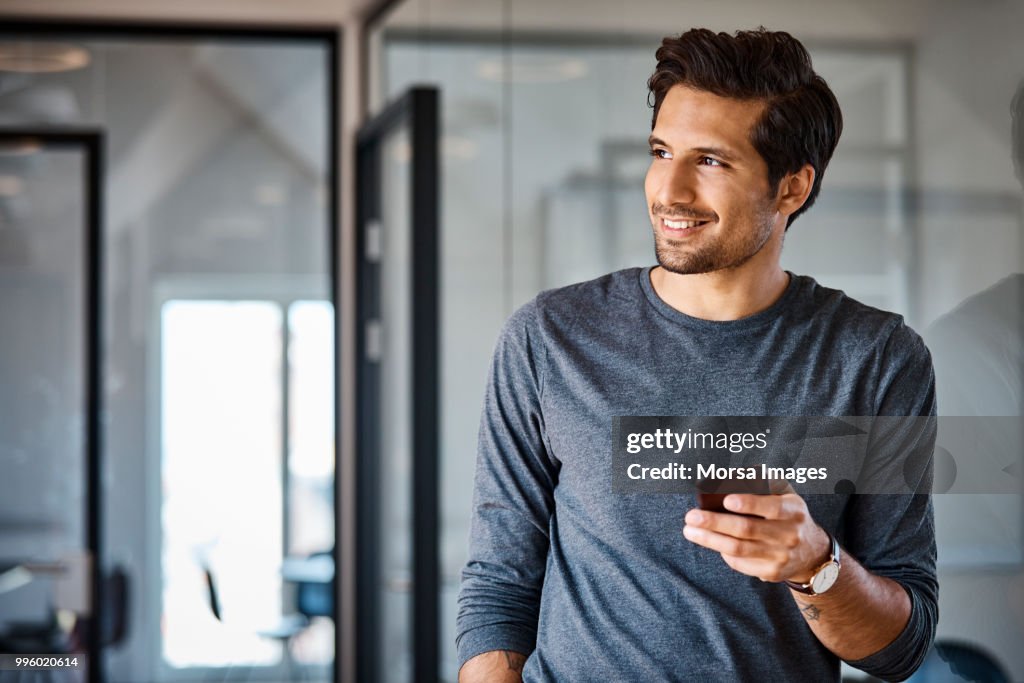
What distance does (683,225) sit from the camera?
4.67 ft

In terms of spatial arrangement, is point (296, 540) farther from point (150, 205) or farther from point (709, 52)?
point (709, 52)

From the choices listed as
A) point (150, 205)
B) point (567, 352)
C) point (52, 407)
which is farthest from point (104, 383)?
point (567, 352)

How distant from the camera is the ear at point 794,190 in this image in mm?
1466

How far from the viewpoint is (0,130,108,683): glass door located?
13.0 feet

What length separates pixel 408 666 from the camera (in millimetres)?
3434

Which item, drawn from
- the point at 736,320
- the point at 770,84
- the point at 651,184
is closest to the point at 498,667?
the point at 736,320

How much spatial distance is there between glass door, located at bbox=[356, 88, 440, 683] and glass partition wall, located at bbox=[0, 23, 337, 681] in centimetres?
19

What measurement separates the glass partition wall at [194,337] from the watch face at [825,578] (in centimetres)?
303

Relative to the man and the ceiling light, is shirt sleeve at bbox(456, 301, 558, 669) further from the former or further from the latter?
the ceiling light

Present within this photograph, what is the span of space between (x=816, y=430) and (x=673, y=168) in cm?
35

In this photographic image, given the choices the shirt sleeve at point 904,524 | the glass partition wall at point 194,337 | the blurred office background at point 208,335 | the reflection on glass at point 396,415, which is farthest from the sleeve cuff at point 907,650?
the glass partition wall at point 194,337

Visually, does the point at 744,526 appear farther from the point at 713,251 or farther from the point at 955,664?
the point at 955,664

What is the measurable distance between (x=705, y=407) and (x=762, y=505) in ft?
0.75

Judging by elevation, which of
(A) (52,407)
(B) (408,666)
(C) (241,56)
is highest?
(C) (241,56)
